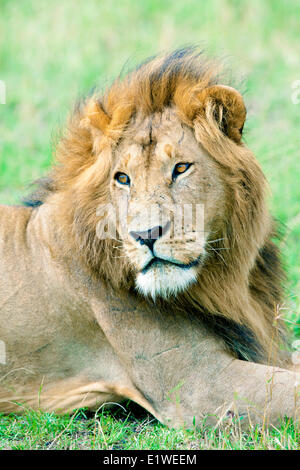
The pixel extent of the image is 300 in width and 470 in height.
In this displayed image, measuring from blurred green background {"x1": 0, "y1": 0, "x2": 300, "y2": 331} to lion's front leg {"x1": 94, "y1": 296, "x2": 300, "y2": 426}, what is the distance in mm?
3824

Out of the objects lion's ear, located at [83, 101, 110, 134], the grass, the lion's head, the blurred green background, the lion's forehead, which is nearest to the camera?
the lion's head

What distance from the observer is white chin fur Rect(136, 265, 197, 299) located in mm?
3621

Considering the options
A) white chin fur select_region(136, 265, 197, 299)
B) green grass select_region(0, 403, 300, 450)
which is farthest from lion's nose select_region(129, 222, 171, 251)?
green grass select_region(0, 403, 300, 450)

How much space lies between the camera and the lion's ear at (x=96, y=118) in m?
4.04

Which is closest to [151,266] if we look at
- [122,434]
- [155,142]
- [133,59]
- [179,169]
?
[179,169]

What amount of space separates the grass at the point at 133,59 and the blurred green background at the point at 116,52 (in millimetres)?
14

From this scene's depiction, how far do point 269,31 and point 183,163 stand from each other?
7616 millimetres

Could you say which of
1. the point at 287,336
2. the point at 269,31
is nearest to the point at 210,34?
the point at 269,31

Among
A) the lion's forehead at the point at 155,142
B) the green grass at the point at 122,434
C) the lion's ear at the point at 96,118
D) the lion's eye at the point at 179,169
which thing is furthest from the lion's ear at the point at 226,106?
the green grass at the point at 122,434

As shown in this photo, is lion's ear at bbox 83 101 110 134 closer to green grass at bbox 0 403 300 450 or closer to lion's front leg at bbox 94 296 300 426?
lion's front leg at bbox 94 296 300 426

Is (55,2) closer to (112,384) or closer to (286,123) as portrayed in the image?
(286,123)

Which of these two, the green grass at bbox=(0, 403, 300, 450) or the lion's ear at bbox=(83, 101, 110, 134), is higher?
the lion's ear at bbox=(83, 101, 110, 134)

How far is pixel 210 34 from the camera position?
430 inches

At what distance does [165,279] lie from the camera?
3.63 m
